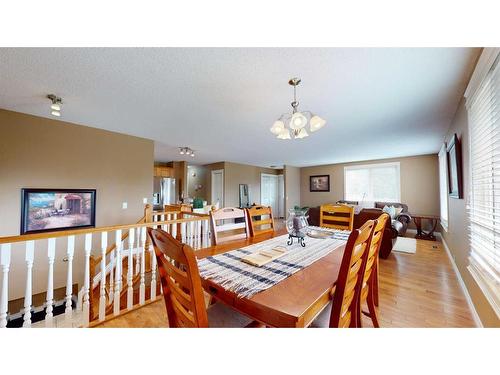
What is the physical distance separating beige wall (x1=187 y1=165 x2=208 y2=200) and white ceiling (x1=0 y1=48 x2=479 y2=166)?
13.9 feet

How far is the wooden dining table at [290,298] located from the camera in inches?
26.6

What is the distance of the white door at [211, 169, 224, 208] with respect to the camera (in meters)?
6.66

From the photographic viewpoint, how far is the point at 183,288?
839mm

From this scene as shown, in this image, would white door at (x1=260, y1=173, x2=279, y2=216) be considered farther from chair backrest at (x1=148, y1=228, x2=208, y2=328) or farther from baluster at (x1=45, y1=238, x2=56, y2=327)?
chair backrest at (x1=148, y1=228, x2=208, y2=328)

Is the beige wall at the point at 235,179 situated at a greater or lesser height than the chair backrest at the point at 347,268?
greater

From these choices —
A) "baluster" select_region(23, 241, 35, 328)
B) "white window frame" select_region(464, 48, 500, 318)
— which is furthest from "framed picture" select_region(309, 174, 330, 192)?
"baluster" select_region(23, 241, 35, 328)

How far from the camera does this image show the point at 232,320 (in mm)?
1077

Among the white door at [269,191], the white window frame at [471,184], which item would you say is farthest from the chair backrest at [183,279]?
the white door at [269,191]

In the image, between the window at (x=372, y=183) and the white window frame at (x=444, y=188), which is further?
the window at (x=372, y=183)

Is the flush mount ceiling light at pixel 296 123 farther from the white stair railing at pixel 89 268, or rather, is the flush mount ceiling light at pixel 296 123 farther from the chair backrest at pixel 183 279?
the white stair railing at pixel 89 268

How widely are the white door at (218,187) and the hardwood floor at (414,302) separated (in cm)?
476
